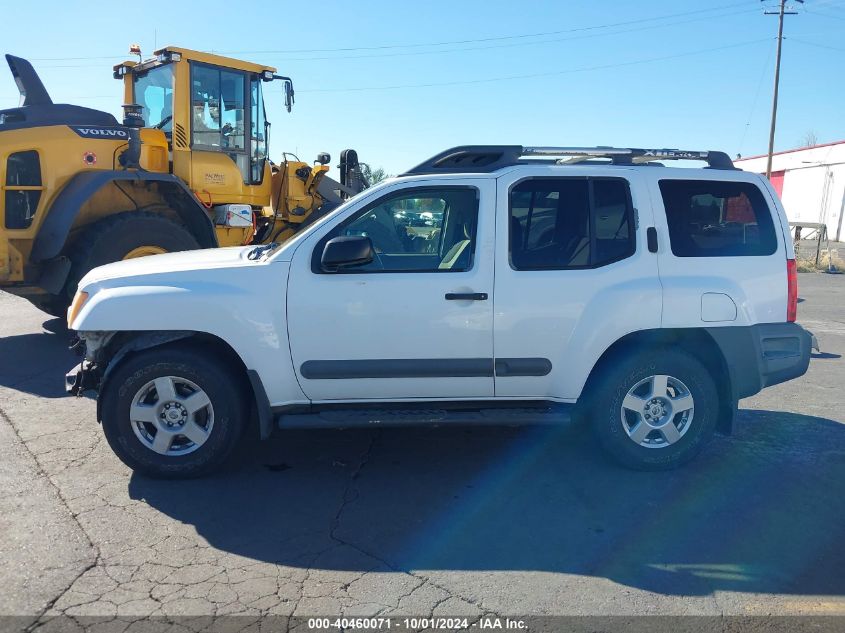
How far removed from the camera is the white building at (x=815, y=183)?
4262cm

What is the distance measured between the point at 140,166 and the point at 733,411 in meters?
7.13

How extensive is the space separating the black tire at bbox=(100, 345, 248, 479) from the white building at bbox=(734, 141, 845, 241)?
45.1 metres

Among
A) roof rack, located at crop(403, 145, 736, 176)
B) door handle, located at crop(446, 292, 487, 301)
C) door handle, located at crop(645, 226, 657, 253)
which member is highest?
roof rack, located at crop(403, 145, 736, 176)

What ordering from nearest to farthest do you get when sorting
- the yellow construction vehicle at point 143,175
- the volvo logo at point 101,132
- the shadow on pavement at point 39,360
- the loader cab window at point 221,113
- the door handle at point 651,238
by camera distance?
the door handle at point 651,238, the shadow on pavement at point 39,360, the yellow construction vehicle at point 143,175, the volvo logo at point 101,132, the loader cab window at point 221,113

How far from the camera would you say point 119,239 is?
776cm

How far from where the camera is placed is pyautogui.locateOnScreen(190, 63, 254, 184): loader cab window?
9.43 meters

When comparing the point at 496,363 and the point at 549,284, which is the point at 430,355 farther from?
the point at 549,284

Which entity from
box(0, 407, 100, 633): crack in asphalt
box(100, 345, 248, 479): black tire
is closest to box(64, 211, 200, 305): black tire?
box(0, 407, 100, 633): crack in asphalt

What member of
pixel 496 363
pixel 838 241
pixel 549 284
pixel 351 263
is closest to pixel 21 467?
pixel 351 263

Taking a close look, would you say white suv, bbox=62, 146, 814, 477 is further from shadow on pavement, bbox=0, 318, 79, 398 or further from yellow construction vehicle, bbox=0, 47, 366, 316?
yellow construction vehicle, bbox=0, 47, 366, 316

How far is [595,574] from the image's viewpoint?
3467 mm

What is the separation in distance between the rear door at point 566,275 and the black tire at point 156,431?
1.77 meters

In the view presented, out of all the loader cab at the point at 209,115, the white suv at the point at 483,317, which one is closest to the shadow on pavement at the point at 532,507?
the white suv at the point at 483,317

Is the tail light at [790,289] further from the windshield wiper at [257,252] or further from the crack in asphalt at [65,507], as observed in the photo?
the crack in asphalt at [65,507]
